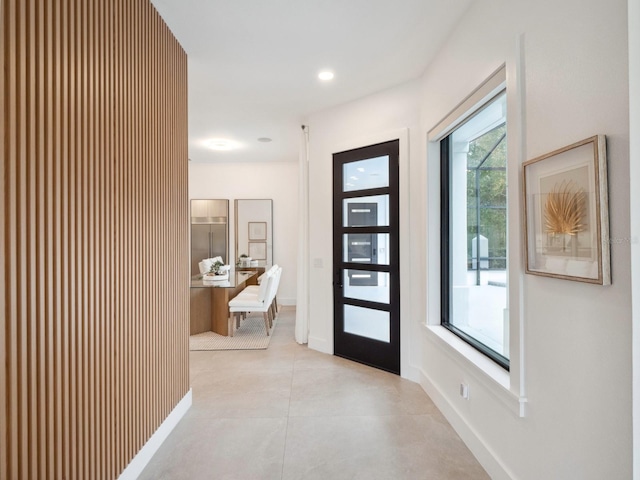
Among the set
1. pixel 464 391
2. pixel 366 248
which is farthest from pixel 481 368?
pixel 366 248

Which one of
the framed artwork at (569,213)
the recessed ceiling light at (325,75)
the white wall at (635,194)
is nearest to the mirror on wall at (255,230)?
the recessed ceiling light at (325,75)

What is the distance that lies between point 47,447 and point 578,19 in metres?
2.64

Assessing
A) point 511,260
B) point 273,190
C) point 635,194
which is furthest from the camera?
point 273,190

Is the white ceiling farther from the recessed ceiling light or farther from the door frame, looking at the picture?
the door frame

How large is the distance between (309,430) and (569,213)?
7.02 ft

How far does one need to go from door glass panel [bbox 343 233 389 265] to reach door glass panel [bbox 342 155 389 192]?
0.52 m

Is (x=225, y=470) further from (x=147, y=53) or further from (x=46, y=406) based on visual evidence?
(x=147, y=53)

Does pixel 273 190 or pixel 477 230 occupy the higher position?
pixel 273 190

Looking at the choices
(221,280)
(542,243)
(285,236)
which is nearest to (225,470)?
(542,243)

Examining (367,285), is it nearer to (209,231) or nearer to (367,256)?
(367,256)

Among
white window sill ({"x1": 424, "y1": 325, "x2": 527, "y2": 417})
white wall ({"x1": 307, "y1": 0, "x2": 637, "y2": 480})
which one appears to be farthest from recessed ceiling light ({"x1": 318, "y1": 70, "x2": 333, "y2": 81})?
white window sill ({"x1": 424, "y1": 325, "x2": 527, "y2": 417})

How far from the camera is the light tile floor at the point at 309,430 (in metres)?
2.16

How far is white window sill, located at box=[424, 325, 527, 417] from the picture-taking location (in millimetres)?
1856

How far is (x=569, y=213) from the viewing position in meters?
1.46
